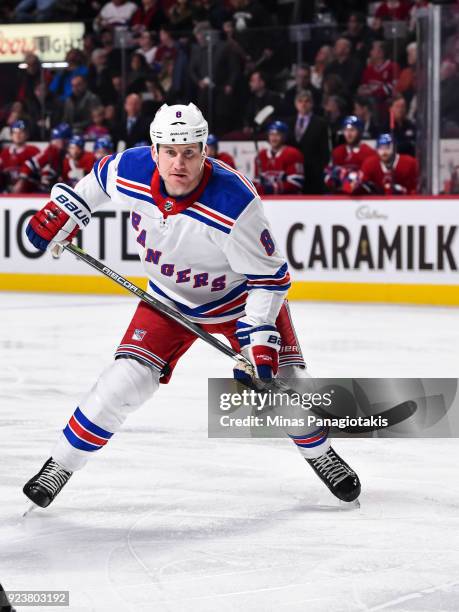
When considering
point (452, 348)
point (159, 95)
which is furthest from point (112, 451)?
point (159, 95)

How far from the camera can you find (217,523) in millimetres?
3291

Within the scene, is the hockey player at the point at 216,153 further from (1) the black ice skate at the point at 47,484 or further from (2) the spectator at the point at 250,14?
(1) the black ice skate at the point at 47,484

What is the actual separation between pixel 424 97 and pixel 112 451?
536cm

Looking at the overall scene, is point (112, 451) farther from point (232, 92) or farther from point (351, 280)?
point (232, 92)

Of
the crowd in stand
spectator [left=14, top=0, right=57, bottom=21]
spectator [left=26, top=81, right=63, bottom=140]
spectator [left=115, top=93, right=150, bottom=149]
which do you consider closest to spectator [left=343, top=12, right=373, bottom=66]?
the crowd in stand

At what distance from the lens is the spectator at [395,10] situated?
10312 mm

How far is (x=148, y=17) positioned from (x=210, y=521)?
9.01 m

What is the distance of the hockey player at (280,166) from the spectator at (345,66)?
536mm

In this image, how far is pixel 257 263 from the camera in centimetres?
328

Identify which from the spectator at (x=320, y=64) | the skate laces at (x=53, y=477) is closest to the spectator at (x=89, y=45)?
the spectator at (x=320, y=64)

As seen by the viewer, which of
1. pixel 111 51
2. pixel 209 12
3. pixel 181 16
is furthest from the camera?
pixel 181 16

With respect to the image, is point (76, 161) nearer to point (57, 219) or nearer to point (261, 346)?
point (57, 219)

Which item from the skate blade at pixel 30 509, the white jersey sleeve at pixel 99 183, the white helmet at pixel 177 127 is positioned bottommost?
the skate blade at pixel 30 509

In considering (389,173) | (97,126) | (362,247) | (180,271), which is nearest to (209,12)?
(97,126)
